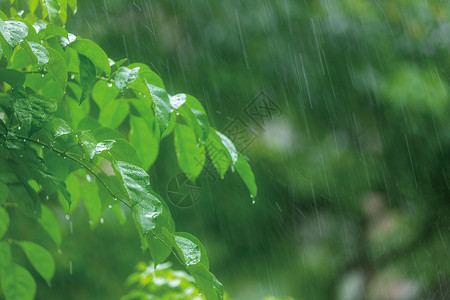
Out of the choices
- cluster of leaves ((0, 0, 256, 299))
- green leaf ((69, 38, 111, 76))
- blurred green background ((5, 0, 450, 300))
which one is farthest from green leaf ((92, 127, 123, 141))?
blurred green background ((5, 0, 450, 300))

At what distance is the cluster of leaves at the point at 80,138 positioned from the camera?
27.9 inches

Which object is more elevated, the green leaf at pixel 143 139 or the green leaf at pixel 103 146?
the green leaf at pixel 103 146

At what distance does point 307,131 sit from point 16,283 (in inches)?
118

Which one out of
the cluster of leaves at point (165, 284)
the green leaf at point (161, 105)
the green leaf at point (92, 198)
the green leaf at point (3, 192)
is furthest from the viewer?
the cluster of leaves at point (165, 284)

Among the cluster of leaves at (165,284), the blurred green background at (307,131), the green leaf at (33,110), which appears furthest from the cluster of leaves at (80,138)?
the blurred green background at (307,131)

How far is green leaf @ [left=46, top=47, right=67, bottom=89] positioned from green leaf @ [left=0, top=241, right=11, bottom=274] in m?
0.45

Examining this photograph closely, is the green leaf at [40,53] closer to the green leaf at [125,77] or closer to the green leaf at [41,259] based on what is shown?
the green leaf at [125,77]

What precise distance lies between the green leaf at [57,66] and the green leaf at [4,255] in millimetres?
445

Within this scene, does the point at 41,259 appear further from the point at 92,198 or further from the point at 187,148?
the point at 187,148

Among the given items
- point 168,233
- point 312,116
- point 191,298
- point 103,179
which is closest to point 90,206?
point 103,179

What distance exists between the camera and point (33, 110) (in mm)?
702

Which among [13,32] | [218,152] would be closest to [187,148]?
[218,152]

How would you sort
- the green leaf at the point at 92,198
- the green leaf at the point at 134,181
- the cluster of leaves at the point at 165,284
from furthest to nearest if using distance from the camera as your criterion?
the cluster of leaves at the point at 165,284 < the green leaf at the point at 92,198 < the green leaf at the point at 134,181

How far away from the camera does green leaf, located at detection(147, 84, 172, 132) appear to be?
2.57 feet
